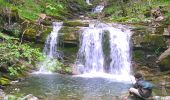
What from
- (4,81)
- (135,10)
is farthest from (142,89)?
(135,10)

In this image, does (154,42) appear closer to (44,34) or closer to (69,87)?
(44,34)

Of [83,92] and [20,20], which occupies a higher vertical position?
[20,20]

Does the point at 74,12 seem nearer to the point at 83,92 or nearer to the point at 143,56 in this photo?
the point at 143,56

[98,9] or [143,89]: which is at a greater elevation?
[98,9]

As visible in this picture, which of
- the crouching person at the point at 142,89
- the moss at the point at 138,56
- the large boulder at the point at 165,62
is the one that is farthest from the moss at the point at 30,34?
the crouching person at the point at 142,89

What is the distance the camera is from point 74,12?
32.2 meters

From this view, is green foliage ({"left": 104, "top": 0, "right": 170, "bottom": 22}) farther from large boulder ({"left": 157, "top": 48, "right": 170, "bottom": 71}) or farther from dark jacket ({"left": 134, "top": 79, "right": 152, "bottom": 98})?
dark jacket ({"left": 134, "top": 79, "right": 152, "bottom": 98})

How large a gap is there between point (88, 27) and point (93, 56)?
2.25 m

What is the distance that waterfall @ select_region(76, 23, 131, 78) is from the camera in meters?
20.5

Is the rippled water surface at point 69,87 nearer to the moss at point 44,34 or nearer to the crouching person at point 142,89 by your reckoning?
the crouching person at point 142,89

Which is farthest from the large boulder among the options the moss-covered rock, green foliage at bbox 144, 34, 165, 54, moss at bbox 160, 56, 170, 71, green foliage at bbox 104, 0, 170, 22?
green foliage at bbox 104, 0, 170, 22

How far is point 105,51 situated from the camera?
21.4 m

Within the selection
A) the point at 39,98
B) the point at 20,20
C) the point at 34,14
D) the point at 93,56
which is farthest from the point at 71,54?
the point at 39,98

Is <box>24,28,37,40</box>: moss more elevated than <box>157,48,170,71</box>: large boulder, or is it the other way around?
<box>24,28,37,40</box>: moss
